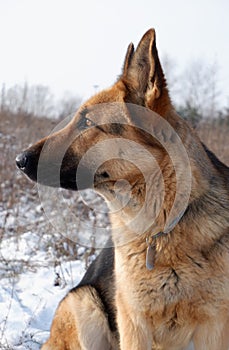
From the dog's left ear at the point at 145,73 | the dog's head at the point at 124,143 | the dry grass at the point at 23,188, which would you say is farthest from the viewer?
the dry grass at the point at 23,188

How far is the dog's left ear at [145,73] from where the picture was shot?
8.57 ft

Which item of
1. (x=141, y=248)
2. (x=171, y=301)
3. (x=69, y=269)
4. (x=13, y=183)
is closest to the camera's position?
(x=171, y=301)

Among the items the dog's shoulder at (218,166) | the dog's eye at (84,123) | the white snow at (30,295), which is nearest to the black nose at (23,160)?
the dog's eye at (84,123)

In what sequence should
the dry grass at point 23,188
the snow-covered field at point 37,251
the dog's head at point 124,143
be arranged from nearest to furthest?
the dog's head at point 124,143
the snow-covered field at point 37,251
the dry grass at point 23,188

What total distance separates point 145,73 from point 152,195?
2.47 ft

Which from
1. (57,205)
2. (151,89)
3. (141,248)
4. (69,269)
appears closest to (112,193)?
(141,248)

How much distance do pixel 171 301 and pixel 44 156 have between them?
1.20 metres

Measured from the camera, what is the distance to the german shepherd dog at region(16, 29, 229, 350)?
271 cm

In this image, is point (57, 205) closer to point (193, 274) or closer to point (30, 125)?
point (193, 274)

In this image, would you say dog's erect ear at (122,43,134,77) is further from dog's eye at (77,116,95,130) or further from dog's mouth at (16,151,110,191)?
dog's mouth at (16,151,110,191)

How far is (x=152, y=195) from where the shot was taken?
9.29ft

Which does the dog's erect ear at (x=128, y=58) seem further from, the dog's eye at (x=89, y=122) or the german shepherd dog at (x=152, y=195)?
the dog's eye at (x=89, y=122)

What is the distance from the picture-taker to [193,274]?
2707 mm

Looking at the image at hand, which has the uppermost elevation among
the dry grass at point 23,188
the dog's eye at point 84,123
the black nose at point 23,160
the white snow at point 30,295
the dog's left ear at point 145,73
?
the dog's left ear at point 145,73
